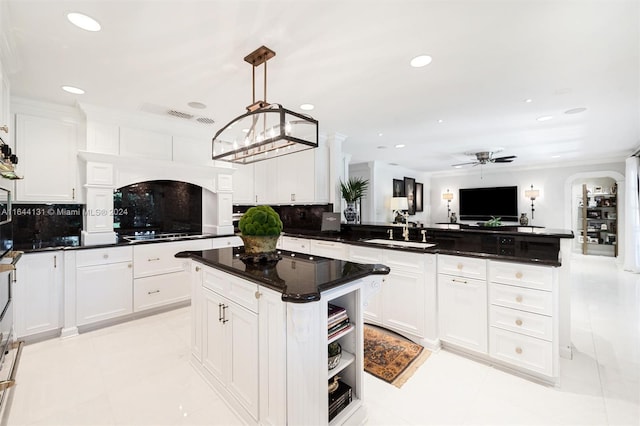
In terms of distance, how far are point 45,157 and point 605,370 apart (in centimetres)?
592

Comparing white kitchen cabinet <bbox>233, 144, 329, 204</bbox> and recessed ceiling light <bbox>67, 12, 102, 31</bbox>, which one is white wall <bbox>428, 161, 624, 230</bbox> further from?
recessed ceiling light <bbox>67, 12, 102, 31</bbox>

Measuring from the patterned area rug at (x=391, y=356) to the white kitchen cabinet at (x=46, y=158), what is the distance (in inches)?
149

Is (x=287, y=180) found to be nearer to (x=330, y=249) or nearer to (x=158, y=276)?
(x=330, y=249)

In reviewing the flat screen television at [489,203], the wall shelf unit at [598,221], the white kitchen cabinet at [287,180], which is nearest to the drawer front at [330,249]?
the white kitchen cabinet at [287,180]

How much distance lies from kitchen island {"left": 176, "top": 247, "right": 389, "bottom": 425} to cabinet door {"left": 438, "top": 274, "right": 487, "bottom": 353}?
1156mm

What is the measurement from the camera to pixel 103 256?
3.21m

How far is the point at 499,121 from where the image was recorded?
395 cm

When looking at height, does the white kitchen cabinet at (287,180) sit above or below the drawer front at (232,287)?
above

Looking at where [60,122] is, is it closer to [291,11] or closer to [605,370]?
[291,11]

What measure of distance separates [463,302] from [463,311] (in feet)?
0.28

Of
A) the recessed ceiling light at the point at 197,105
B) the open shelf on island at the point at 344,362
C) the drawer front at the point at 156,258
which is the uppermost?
the recessed ceiling light at the point at 197,105

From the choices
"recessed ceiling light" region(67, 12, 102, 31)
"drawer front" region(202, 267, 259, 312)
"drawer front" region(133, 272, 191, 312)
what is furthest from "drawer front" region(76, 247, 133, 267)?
"recessed ceiling light" region(67, 12, 102, 31)

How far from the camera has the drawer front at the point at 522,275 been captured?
2195 mm

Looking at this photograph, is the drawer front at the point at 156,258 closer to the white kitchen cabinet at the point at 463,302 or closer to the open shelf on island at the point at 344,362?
the open shelf on island at the point at 344,362
